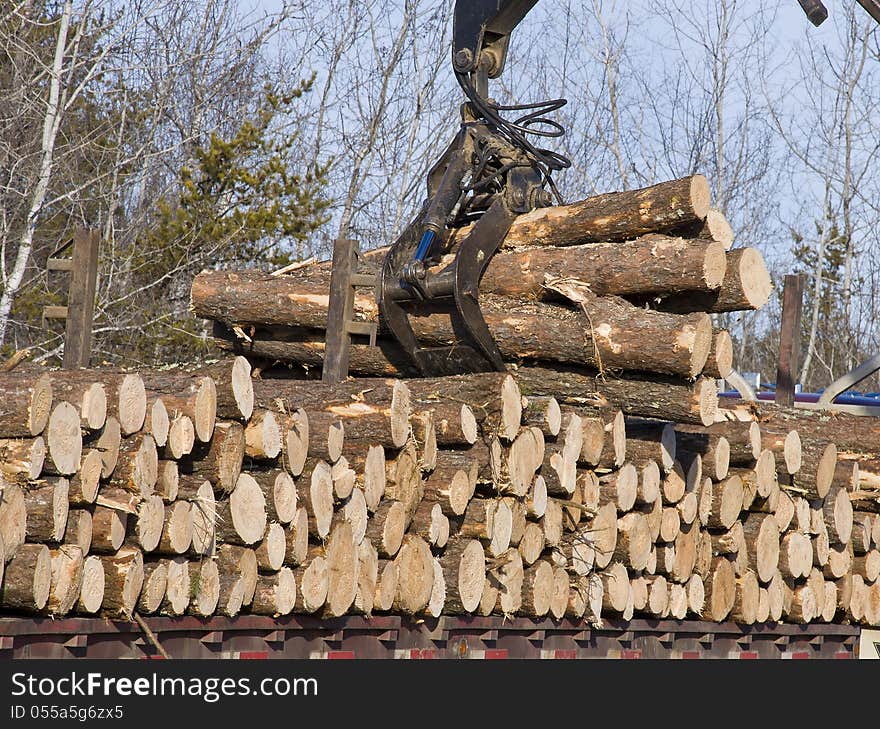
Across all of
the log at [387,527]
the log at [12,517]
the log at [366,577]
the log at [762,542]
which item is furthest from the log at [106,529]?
the log at [762,542]

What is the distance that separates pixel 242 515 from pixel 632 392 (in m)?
2.70

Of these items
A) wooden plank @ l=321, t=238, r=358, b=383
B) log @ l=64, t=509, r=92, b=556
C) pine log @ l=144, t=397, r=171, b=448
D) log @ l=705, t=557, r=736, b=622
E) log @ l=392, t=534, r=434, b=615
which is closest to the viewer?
log @ l=64, t=509, r=92, b=556

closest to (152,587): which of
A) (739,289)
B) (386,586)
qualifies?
(386,586)

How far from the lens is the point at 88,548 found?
5188mm

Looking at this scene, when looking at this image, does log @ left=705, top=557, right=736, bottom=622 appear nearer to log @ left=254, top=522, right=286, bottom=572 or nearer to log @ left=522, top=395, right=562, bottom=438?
log @ left=522, top=395, right=562, bottom=438

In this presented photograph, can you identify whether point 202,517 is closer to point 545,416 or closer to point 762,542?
point 545,416

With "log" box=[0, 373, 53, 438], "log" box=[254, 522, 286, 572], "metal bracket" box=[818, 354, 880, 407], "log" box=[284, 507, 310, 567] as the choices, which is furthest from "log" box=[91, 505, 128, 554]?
"metal bracket" box=[818, 354, 880, 407]

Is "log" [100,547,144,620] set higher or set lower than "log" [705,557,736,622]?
higher

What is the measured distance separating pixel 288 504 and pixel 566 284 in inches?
98.4

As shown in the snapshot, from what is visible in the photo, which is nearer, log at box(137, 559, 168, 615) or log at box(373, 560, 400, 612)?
log at box(137, 559, 168, 615)

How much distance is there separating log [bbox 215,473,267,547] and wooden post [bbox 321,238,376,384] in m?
1.91

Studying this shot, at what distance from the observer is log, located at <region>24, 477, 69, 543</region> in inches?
192

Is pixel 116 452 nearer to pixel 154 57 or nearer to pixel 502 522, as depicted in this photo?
pixel 502 522
